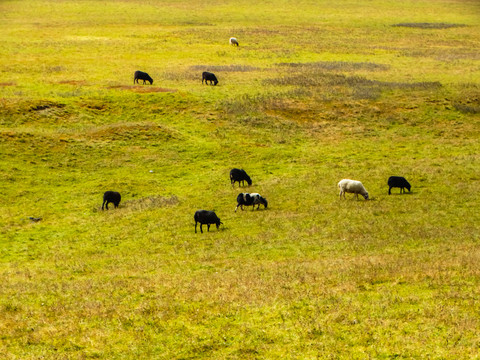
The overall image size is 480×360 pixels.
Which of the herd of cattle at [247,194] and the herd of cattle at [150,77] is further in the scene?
the herd of cattle at [150,77]

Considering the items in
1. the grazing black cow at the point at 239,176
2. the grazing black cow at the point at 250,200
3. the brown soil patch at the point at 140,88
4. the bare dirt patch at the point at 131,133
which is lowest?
the grazing black cow at the point at 250,200

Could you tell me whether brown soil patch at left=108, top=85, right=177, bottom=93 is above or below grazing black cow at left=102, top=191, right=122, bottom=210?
above

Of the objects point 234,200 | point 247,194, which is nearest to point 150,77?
point 234,200

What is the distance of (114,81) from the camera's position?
64.6 metres

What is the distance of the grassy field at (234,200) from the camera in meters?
16.0

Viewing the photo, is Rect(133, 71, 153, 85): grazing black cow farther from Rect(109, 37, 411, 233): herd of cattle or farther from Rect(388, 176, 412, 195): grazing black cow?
Rect(388, 176, 412, 195): grazing black cow

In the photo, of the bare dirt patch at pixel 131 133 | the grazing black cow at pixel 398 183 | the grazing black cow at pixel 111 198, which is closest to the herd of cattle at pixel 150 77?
the bare dirt patch at pixel 131 133

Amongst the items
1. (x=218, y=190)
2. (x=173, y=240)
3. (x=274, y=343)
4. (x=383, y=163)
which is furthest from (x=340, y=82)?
(x=274, y=343)

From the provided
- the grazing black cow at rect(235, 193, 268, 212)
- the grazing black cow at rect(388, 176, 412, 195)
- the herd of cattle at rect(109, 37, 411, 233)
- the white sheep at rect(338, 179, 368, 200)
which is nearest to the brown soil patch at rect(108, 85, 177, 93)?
the herd of cattle at rect(109, 37, 411, 233)

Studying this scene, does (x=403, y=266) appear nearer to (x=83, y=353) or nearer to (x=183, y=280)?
(x=183, y=280)

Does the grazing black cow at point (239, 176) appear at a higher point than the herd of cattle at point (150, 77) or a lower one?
lower

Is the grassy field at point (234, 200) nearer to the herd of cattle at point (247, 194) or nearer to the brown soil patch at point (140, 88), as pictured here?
the brown soil patch at point (140, 88)

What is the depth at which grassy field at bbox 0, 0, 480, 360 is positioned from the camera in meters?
16.0

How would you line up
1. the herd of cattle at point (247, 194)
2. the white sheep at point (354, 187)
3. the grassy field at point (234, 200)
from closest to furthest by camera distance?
the grassy field at point (234, 200) → the herd of cattle at point (247, 194) → the white sheep at point (354, 187)
